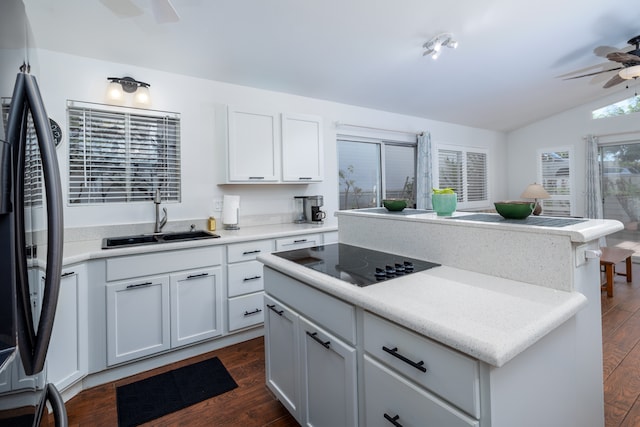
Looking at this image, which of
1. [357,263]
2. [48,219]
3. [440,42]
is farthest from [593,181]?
[48,219]

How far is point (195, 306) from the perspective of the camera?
2455 mm

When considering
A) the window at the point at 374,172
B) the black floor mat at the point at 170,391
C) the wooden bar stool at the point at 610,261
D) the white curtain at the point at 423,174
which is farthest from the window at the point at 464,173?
the black floor mat at the point at 170,391

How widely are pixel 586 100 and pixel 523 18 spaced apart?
360 cm

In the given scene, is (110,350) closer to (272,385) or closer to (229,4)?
(272,385)

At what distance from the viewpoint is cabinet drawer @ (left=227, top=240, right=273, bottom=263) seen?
8.55 feet

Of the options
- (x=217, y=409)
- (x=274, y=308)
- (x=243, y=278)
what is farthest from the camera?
(x=243, y=278)

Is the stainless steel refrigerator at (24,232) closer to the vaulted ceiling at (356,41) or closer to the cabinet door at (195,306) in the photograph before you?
the vaulted ceiling at (356,41)

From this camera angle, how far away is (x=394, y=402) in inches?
41.4

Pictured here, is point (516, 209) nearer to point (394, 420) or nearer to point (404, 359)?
point (404, 359)

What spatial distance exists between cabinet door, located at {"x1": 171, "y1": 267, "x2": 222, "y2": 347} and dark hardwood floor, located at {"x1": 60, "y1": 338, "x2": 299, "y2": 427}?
1.03 feet

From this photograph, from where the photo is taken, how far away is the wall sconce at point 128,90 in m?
2.61

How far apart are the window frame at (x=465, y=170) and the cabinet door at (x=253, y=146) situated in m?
3.08

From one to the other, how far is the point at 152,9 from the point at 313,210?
226cm

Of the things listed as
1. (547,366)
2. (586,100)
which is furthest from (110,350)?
(586,100)
